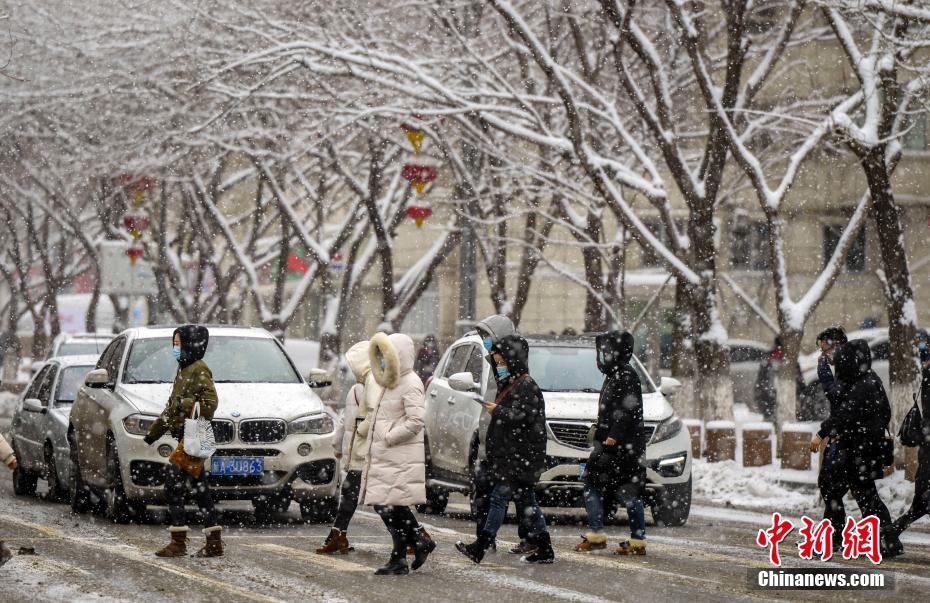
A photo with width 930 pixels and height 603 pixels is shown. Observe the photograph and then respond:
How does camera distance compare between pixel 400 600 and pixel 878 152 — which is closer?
pixel 400 600

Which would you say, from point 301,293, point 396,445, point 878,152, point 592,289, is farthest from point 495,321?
point 301,293

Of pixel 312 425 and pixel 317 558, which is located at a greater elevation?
pixel 312 425

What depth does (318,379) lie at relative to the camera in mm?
13859

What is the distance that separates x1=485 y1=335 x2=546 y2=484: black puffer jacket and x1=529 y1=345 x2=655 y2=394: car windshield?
3.92 m

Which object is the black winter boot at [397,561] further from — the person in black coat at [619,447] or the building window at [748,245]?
the building window at [748,245]

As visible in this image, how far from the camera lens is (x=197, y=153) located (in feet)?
106

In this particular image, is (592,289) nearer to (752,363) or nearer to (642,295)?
(752,363)

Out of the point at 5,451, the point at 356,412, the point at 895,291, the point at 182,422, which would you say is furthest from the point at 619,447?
the point at 895,291

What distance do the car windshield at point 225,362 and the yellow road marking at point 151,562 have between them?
1623mm

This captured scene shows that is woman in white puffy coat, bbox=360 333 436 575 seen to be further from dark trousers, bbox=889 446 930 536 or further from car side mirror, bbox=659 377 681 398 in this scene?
car side mirror, bbox=659 377 681 398

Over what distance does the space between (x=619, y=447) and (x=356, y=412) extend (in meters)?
1.84

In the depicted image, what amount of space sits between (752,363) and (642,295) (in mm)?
10035

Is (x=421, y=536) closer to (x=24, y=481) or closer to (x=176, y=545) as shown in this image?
(x=176, y=545)

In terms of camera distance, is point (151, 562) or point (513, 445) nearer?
point (151, 562)
